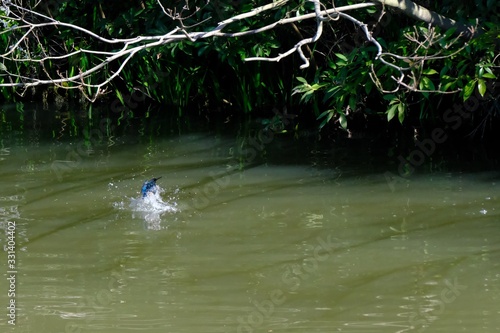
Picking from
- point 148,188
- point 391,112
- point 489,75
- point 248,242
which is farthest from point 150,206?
point 489,75

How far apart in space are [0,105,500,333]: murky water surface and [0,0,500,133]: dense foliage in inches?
26.4

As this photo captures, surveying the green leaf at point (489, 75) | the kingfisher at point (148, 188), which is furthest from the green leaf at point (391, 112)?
the kingfisher at point (148, 188)

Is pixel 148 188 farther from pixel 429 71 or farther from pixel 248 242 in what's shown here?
pixel 429 71

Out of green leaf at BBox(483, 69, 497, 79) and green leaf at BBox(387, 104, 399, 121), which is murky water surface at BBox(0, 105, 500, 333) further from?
green leaf at BBox(483, 69, 497, 79)

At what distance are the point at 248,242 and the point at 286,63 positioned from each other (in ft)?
13.7

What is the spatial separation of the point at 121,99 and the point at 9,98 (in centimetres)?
160

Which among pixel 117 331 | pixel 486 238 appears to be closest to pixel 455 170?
pixel 486 238

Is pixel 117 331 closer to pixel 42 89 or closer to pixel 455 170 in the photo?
pixel 455 170

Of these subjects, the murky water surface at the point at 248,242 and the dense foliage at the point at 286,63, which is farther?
the dense foliage at the point at 286,63

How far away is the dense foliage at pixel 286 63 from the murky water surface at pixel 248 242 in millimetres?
671

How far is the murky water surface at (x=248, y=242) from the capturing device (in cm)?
452

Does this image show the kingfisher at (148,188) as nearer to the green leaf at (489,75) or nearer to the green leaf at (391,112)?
the green leaf at (391,112)

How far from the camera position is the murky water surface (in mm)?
4520

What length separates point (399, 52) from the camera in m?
7.46
